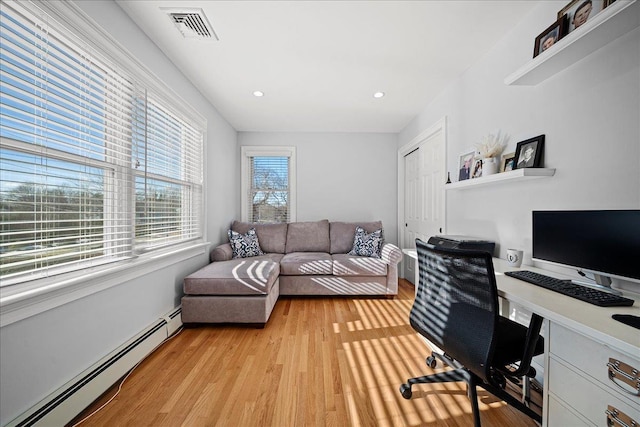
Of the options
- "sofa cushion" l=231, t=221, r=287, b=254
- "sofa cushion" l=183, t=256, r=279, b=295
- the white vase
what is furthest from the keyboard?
"sofa cushion" l=231, t=221, r=287, b=254

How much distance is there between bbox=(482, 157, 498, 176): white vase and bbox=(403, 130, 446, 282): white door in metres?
0.85

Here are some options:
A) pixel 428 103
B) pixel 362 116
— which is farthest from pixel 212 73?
pixel 428 103

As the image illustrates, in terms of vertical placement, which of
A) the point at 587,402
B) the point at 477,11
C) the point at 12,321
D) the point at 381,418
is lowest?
the point at 381,418

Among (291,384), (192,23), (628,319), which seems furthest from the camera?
(192,23)

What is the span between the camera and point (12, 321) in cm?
114

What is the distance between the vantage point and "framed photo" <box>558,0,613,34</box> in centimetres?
127

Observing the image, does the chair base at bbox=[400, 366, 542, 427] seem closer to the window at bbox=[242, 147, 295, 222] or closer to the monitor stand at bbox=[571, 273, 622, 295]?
the monitor stand at bbox=[571, 273, 622, 295]

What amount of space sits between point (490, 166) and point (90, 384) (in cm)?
303

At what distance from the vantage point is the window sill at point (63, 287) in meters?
1.15

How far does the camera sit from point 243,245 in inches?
146

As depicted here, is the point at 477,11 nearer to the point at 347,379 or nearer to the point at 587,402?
the point at 587,402

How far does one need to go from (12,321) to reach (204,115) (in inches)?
104

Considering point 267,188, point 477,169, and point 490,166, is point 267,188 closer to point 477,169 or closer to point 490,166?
point 477,169

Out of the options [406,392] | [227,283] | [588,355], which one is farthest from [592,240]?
[227,283]
